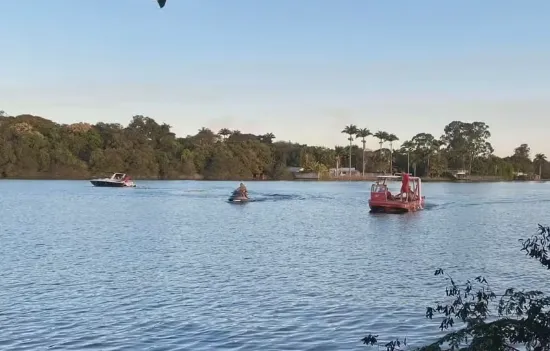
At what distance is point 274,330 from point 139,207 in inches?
2020

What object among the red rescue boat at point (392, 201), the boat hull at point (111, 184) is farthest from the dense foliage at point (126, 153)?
the red rescue boat at point (392, 201)

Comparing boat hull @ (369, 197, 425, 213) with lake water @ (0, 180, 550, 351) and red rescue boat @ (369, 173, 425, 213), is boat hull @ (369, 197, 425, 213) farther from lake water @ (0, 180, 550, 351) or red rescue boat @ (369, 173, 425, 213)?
lake water @ (0, 180, 550, 351)

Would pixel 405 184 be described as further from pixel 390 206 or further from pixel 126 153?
pixel 126 153

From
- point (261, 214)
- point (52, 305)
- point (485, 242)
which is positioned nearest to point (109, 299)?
point (52, 305)

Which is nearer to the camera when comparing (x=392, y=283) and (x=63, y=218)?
(x=392, y=283)

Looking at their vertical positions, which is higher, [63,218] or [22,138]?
[22,138]

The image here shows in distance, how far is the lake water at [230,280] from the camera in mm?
15195

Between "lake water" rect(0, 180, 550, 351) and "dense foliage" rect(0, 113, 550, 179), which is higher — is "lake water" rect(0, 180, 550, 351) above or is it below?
below

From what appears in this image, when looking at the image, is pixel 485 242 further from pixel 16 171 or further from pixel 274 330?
pixel 16 171

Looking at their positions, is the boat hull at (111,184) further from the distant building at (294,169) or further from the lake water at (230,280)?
the distant building at (294,169)

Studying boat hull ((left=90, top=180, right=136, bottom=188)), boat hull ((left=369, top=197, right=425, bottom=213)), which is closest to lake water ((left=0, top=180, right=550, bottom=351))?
boat hull ((left=369, top=197, right=425, bottom=213))

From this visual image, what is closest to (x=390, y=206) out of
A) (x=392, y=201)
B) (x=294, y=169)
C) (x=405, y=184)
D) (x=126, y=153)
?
(x=392, y=201)

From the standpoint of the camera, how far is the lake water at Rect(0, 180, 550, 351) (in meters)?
15.2

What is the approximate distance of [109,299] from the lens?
1877cm
